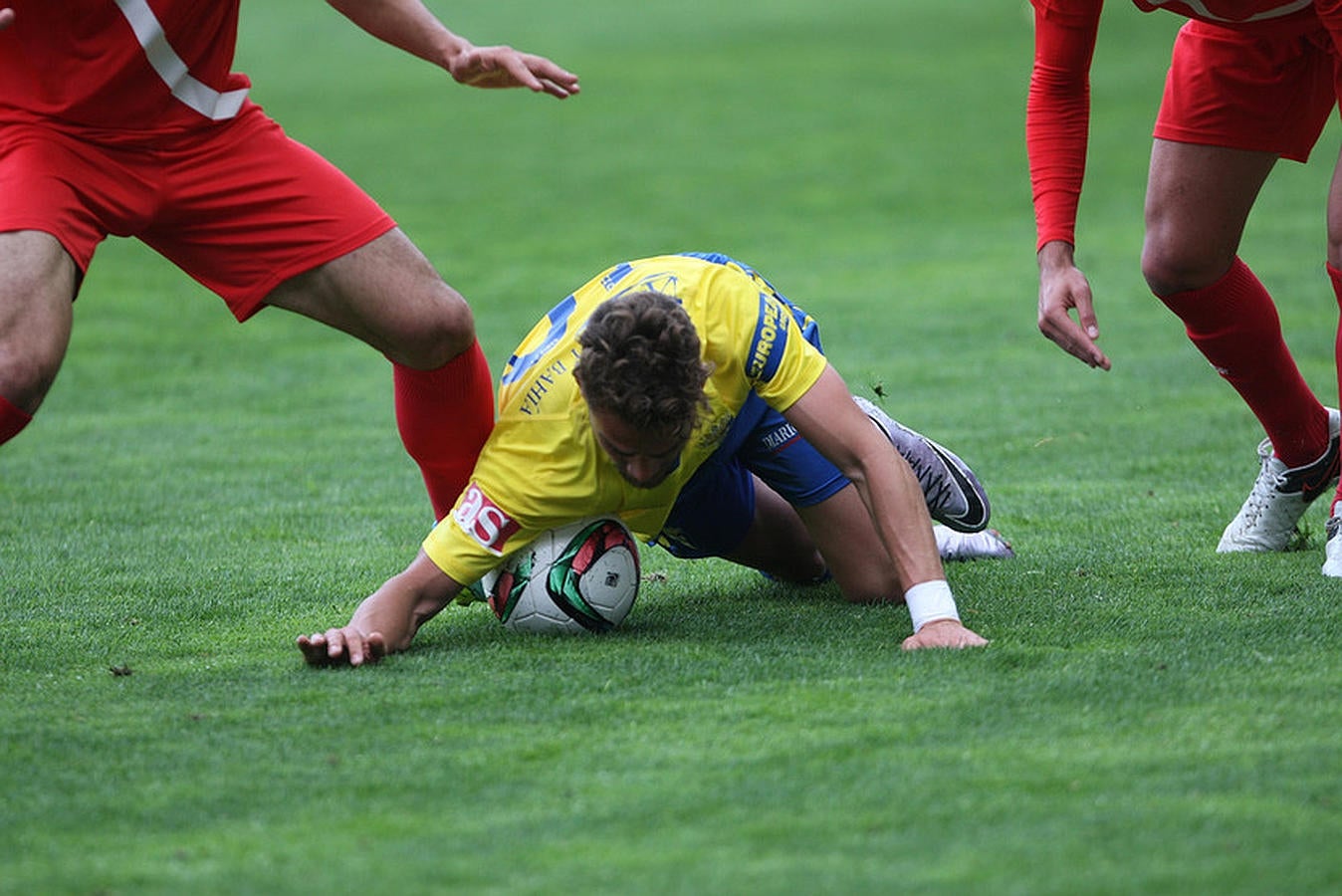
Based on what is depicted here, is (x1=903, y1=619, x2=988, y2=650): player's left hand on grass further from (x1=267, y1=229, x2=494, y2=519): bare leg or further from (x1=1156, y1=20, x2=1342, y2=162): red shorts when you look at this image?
(x1=1156, y1=20, x2=1342, y2=162): red shorts

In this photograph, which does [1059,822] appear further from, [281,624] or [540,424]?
[281,624]

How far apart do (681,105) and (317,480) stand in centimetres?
1467

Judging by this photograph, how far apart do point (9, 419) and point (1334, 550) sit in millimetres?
3231

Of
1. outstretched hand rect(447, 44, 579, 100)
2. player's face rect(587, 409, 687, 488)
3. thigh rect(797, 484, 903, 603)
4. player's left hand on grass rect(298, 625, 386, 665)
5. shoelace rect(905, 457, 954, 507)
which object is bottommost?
player's left hand on grass rect(298, 625, 386, 665)

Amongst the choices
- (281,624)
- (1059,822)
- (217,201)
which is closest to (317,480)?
(281,624)

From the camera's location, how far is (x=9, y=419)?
388 centimetres

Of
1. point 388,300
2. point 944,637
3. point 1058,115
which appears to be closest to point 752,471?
point 944,637

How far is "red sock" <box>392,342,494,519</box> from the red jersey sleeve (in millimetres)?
1468

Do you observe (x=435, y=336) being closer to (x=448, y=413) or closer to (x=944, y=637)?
(x=448, y=413)

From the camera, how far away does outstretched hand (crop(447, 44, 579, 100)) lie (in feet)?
14.0

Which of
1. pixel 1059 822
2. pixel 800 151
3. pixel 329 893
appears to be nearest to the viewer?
pixel 329 893

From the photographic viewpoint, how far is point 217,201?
4242mm

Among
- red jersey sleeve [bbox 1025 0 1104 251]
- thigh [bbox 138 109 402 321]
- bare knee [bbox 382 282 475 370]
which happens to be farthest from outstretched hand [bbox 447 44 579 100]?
red jersey sleeve [bbox 1025 0 1104 251]

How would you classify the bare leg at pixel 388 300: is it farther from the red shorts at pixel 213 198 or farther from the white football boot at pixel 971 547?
the white football boot at pixel 971 547
